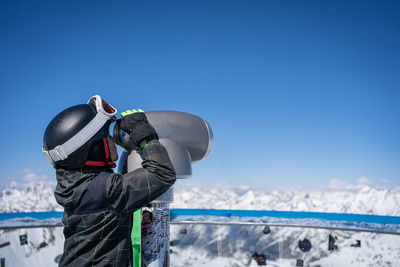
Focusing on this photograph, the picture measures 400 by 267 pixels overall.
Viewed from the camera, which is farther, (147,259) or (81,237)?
(147,259)

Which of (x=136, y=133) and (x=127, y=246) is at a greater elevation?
(x=136, y=133)

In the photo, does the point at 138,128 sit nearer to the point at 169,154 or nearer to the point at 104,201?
the point at 104,201

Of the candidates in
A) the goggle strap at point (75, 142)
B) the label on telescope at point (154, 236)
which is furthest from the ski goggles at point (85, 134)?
the label on telescope at point (154, 236)

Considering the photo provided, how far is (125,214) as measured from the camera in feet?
3.45

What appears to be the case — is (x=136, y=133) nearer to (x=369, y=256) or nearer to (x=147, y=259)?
(x=147, y=259)

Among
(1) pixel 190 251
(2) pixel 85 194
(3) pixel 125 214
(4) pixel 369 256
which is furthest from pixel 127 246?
(4) pixel 369 256

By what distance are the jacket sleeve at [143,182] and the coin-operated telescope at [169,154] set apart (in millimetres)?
279

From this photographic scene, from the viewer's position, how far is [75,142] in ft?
3.35

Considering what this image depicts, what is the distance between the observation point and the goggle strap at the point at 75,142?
3.33ft

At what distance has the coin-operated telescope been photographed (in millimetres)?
1388

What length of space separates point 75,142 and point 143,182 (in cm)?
27

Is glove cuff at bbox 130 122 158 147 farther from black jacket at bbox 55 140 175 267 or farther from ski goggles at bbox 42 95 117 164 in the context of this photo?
ski goggles at bbox 42 95 117 164

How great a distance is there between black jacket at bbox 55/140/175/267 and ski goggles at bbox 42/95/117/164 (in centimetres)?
7

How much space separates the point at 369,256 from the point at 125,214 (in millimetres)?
→ 3519
